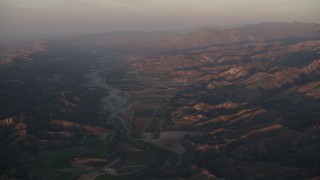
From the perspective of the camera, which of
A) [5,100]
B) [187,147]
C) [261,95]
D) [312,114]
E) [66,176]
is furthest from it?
[261,95]

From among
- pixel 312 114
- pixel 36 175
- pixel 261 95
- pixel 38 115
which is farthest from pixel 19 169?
pixel 261 95

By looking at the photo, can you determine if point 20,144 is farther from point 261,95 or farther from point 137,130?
point 261,95

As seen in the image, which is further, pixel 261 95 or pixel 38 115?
pixel 261 95

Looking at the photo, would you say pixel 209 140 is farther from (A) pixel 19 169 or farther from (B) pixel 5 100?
(B) pixel 5 100

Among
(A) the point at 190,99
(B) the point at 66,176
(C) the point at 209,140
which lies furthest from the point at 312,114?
(B) the point at 66,176

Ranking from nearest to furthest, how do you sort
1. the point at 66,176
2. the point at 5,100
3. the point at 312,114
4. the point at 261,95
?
the point at 66,176 → the point at 312,114 → the point at 5,100 → the point at 261,95

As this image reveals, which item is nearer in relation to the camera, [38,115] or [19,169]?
[19,169]

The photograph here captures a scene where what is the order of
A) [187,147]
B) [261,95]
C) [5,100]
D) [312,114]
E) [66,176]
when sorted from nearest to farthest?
[66,176], [187,147], [312,114], [5,100], [261,95]
